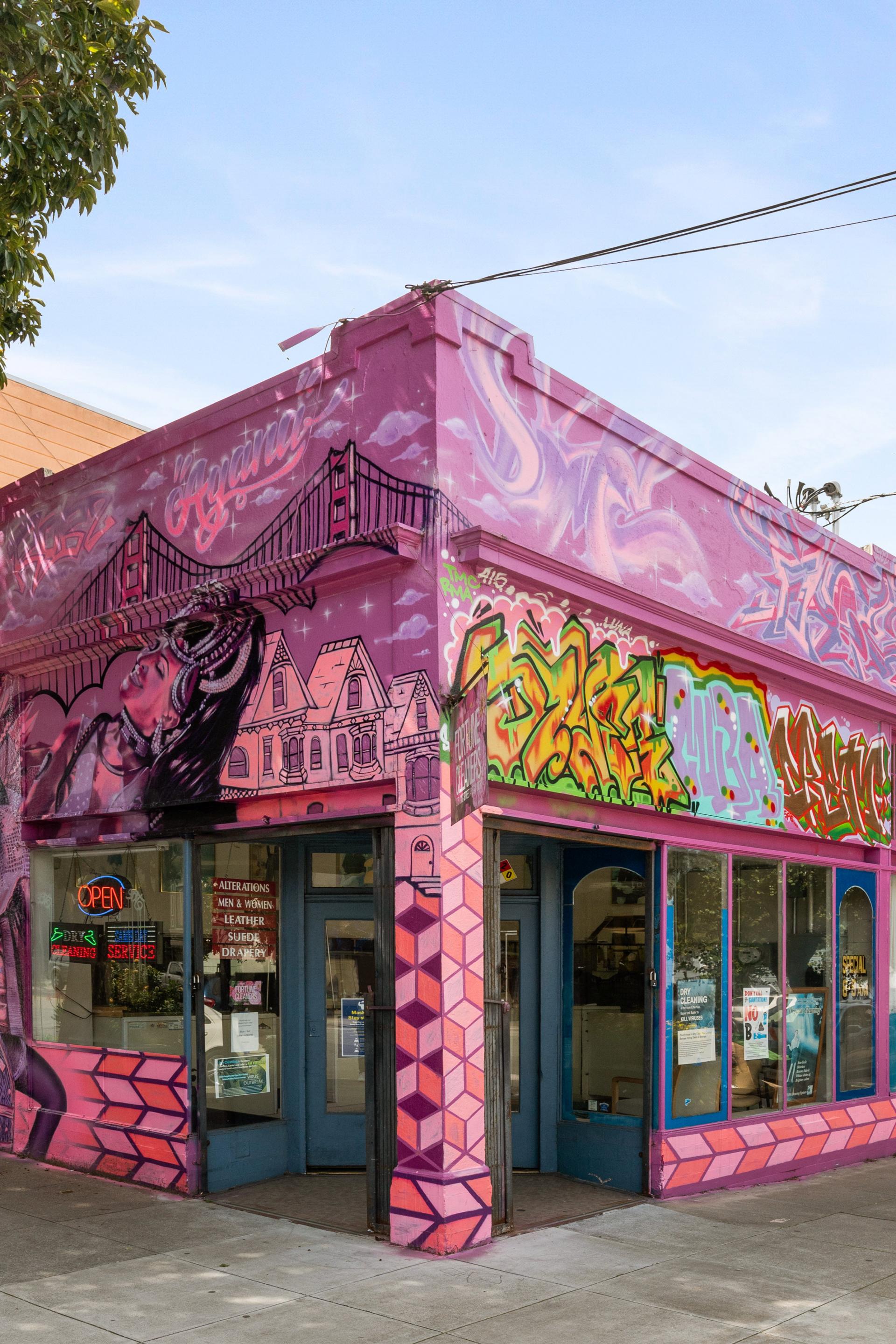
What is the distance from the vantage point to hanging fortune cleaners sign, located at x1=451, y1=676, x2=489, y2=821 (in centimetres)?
819

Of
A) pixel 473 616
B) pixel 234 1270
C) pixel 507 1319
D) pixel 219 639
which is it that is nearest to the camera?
pixel 507 1319

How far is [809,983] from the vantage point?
12.1m

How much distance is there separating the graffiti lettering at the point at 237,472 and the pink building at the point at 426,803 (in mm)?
38

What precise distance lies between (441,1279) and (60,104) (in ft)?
25.9

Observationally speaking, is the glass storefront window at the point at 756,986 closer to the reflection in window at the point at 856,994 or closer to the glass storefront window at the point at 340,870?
the reflection in window at the point at 856,994

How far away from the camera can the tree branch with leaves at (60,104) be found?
8.64 metres

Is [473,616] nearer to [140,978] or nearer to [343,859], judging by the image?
[343,859]

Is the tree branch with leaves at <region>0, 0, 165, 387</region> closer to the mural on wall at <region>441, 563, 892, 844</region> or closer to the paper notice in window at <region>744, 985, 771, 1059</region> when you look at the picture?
the mural on wall at <region>441, 563, 892, 844</region>

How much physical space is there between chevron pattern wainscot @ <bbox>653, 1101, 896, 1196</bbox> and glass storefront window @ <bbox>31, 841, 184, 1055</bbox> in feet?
12.8

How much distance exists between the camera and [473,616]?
8.56 metres

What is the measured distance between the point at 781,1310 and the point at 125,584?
23.9ft

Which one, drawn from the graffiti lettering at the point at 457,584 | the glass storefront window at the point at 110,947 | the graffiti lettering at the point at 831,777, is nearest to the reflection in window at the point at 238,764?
the glass storefront window at the point at 110,947

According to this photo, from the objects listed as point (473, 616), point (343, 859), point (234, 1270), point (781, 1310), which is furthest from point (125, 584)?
point (781, 1310)

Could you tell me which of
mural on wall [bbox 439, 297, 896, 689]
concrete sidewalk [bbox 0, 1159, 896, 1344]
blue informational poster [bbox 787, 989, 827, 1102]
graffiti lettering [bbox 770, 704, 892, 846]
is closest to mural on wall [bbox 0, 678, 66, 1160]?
concrete sidewalk [bbox 0, 1159, 896, 1344]
